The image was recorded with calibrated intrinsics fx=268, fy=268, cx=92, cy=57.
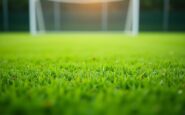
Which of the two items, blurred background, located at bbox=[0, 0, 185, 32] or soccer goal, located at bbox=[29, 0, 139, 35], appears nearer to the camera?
soccer goal, located at bbox=[29, 0, 139, 35]

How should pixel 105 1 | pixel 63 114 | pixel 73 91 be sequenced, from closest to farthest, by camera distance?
pixel 63 114 → pixel 73 91 → pixel 105 1

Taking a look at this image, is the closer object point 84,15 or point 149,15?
point 84,15

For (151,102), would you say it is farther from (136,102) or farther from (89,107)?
(89,107)

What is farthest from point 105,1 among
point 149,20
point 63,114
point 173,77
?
point 63,114

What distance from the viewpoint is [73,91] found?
2000 mm

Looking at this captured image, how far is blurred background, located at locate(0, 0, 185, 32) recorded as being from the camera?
19.2 m

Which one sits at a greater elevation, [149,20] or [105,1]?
[105,1]

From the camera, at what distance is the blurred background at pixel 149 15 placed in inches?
757

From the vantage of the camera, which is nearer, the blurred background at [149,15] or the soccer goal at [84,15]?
the soccer goal at [84,15]

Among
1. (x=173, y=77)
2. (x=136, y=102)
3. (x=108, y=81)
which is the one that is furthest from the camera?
(x=173, y=77)

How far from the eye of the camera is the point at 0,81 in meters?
2.47

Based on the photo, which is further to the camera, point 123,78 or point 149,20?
point 149,20

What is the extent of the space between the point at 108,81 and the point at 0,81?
3.26 ft

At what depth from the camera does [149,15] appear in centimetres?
1944
